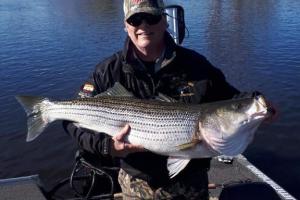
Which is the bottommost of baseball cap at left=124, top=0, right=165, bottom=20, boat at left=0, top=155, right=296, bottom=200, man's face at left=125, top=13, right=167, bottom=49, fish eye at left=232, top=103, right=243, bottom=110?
boat at left=0, top=155, right=296, bottom=200

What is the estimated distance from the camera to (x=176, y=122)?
4312 millimetres

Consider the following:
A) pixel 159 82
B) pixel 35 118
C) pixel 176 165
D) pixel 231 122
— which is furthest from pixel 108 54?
pixel 231 122

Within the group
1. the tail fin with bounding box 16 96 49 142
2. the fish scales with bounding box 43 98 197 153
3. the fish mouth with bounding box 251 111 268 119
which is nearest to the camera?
the fish mouth with bounding box 251 111 268 119

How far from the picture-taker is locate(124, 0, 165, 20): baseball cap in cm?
430

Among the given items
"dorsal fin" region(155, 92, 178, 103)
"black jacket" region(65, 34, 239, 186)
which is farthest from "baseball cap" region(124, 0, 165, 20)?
"dorsal fin" region(155, 92, 178, 103)

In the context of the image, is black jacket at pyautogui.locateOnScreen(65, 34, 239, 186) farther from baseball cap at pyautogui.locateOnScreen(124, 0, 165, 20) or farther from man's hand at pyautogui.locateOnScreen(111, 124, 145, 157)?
baseball cap at pyautogui.locateOnScreen(124, 0, 165, 20)

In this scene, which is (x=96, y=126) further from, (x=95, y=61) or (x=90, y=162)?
(x=95, y=61)

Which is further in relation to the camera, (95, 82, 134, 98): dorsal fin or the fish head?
(95, 82, 134, 98): dorsal fin

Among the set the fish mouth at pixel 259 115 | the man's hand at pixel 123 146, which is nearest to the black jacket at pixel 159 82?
the man's hand at pixel 123 146

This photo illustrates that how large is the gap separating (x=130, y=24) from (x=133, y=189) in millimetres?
1697

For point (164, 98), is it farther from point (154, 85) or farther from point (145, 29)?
point (145, 29)

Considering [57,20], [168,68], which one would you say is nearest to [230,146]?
[168,68]

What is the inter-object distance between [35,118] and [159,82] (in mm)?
1589

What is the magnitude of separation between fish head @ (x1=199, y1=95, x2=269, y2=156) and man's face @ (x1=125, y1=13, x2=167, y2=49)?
84 cm
